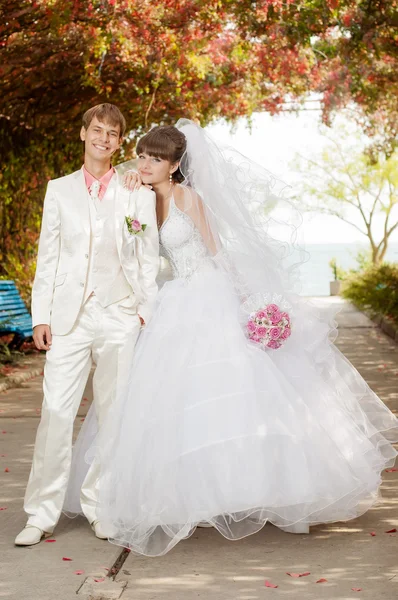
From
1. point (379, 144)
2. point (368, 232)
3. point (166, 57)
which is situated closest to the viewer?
point (166, 57)

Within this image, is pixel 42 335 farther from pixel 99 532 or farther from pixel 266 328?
pixel 266 328

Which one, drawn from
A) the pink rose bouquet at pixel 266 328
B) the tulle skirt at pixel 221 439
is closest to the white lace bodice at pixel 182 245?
the tulle skirt at pixel 221 439

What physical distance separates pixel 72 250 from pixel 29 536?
1.49m

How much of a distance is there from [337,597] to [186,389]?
1.37m

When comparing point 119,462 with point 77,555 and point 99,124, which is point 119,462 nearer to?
point 77,555

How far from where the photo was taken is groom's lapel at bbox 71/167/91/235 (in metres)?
4.91

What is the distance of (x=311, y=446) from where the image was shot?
4750 millimetres

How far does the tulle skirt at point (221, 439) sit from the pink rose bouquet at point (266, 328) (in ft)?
0.20

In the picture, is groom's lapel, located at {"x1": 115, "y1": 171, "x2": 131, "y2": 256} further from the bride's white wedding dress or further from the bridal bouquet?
the bridal bouquet

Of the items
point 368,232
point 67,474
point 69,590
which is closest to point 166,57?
point 67,474

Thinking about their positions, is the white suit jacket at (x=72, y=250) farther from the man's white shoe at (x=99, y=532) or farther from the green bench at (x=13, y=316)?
the green bench at (x=13, y=316)

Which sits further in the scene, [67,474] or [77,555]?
[67,474]

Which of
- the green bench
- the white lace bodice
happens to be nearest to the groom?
the white lace bodice

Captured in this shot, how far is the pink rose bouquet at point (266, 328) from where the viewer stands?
510cm
